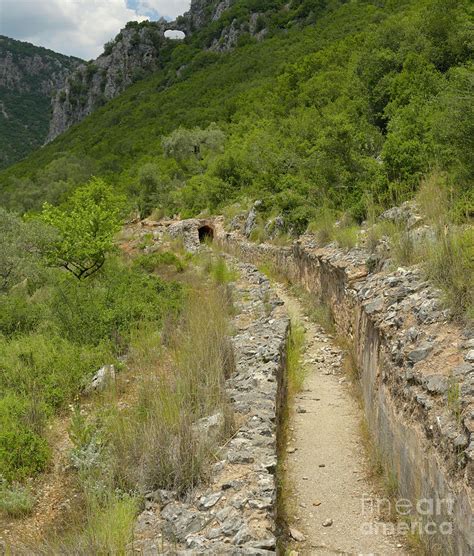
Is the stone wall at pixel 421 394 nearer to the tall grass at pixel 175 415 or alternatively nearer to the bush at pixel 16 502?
the tall grass at pixel 175 415

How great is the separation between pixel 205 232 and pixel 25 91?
140m

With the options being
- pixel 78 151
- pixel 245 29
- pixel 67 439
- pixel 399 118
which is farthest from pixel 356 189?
pixel 245 29

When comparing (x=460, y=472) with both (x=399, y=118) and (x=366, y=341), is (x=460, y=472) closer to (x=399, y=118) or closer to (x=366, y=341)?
(x=366, y=341)

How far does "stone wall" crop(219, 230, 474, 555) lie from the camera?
3590 mm

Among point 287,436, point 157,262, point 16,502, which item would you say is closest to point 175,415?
point 16,502

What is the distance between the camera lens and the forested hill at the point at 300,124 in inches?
467

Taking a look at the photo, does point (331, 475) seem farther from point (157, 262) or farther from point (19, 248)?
point (157, 262)

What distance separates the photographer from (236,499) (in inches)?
→ 158

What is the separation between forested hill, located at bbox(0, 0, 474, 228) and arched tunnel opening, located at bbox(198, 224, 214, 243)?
1915mm

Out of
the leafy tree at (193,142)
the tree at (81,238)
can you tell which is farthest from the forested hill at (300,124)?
the tree at (81,238)

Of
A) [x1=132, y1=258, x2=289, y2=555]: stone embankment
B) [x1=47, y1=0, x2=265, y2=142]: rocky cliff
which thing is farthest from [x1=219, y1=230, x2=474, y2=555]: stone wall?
[x1=47, y1=0, x2=265, y2=142]: rocky cliff

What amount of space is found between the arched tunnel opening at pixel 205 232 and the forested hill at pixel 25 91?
290ft

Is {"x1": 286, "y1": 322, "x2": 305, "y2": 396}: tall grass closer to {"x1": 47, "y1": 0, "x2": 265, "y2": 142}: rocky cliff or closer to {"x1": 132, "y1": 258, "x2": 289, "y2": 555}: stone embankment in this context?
{"x1": 132, "y1": 258, "x2": 289, "y2": 555}: stone embankment

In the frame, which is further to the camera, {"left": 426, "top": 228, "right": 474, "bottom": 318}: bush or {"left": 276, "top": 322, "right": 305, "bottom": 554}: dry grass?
{"left": 426, "top": 228, "right": 474, "bottom": 318}: bush
